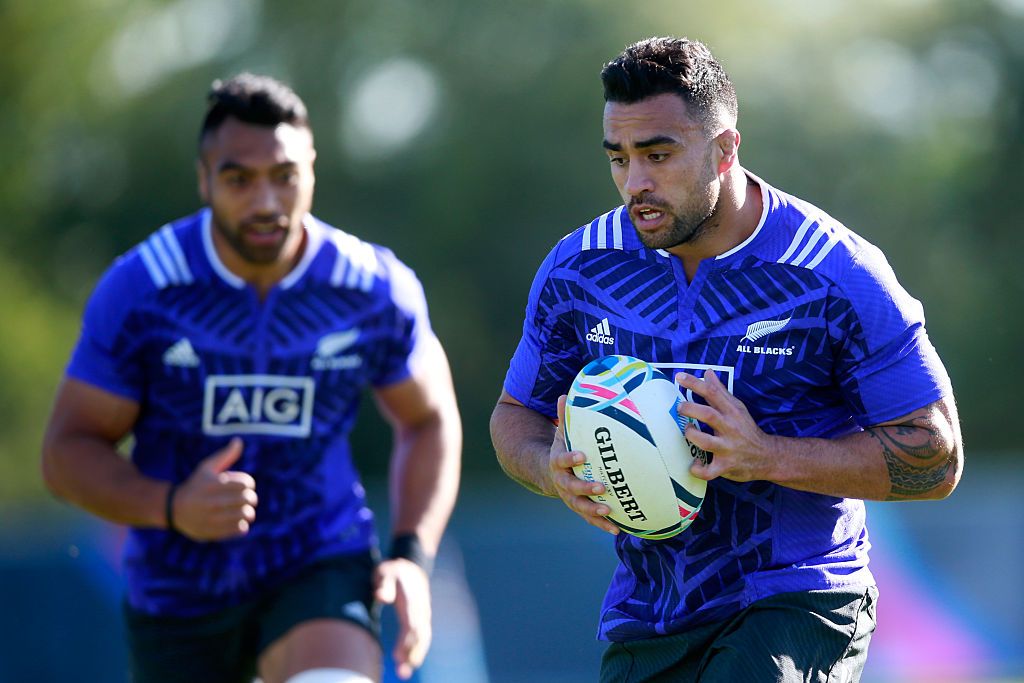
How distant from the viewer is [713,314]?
16.1 feet

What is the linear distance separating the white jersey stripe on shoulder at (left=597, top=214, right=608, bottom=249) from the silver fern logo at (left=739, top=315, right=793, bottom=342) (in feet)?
2.01

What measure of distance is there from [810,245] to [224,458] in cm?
236

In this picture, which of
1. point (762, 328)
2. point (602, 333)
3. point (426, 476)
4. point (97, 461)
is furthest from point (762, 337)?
point (97, 461)

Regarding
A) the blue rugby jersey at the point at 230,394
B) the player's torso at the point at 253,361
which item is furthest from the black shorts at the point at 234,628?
the player's torso at the point at 253,361

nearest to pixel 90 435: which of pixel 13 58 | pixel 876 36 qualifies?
pixel 13 58

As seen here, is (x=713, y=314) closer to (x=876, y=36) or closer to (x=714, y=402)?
(x=714, y=402)

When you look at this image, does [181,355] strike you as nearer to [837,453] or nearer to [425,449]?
[425,449]

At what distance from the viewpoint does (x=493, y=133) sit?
29.7 metres

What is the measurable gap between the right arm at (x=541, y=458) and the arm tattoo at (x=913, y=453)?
856 millimetres

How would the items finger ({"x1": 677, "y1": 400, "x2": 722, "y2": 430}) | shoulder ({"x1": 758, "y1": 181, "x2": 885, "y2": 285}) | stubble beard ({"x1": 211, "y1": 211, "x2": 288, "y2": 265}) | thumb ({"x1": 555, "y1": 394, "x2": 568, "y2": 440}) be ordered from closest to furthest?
finger ({"x1": 677, "y1": 400, "x2": 722, "y2": 430})
shoulder ({"x1": 758, "y1": 181, "x2": 885, "y2": 285})
thumb ({"x1": 555, "y1": 394, "x2": 568, "y2": 440})
stubble beard ({"x1": 211, "y1": 211, "x2": 288, "y2": 265})

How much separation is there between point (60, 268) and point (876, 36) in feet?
54.9

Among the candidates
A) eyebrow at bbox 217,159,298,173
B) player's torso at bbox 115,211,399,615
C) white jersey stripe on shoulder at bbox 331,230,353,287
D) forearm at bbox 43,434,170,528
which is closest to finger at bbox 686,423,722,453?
player's torso at bbox 115,211,399,615

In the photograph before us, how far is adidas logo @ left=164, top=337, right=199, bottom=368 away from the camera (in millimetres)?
6074

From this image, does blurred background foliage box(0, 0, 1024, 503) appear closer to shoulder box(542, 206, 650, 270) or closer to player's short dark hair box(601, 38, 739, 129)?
shoulder box(542, 206, 650, 270)
